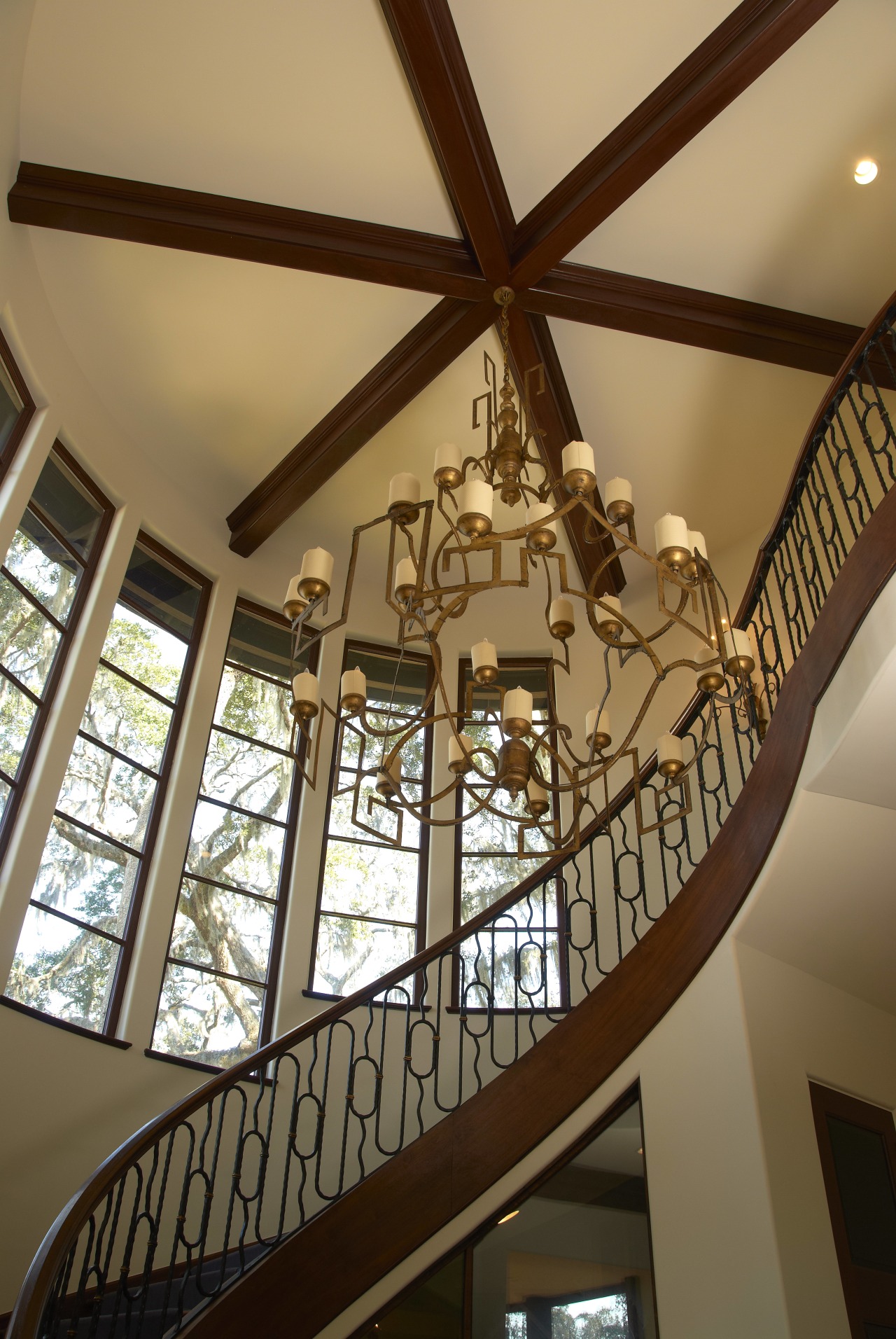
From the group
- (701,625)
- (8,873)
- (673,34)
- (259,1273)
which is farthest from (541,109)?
(259,1273)

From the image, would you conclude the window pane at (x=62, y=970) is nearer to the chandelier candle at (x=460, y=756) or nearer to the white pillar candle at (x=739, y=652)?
the chandelier candle at (x=460, y=756)

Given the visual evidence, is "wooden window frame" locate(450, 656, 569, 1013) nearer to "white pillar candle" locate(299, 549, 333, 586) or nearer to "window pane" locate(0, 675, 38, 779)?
"white pillar candle" locate(299, 549, 333, 586)

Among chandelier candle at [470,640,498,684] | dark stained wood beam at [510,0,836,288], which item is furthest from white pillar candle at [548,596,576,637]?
dark stained wood beam at [510,0,836,288]

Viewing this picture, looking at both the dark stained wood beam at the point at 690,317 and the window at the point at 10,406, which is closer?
the window at the point at 10,406

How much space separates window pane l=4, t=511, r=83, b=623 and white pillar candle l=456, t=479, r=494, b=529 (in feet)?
9.35

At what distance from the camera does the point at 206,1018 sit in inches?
208

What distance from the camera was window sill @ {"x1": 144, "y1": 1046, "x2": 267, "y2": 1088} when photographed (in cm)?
488

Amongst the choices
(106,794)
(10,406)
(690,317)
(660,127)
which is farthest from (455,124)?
(106,794)

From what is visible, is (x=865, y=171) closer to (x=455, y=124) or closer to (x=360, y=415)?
(x=455, y=124)

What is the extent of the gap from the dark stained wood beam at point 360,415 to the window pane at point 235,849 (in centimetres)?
191

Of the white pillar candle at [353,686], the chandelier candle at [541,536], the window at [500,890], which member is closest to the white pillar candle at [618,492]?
the chandelier candle at [541,536]

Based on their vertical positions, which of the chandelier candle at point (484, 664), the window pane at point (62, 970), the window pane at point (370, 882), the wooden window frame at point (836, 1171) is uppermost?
the window pane at point (370, 882)

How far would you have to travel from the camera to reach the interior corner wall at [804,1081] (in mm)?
3441

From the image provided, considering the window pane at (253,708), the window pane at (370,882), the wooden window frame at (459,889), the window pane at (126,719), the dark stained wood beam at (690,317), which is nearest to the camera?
the dark stained wood beam at (690,317)
